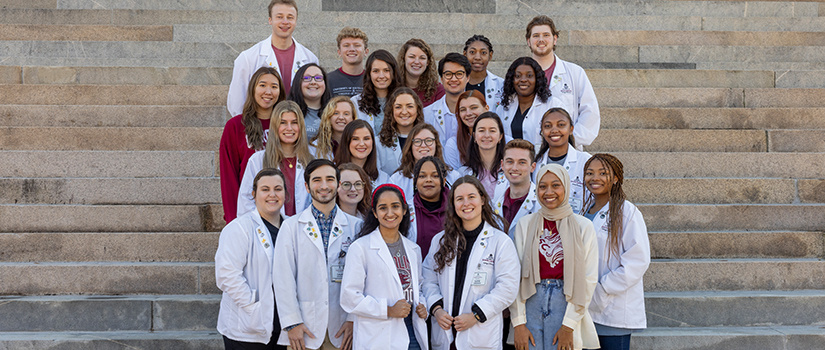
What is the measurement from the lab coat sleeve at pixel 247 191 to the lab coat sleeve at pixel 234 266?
Result: 54cm

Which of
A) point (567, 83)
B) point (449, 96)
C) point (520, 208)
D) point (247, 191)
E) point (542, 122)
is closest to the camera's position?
point (520, 208)

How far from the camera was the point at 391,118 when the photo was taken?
567cm

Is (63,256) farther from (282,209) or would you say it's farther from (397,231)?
(397,231)

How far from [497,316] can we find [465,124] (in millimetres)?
1783

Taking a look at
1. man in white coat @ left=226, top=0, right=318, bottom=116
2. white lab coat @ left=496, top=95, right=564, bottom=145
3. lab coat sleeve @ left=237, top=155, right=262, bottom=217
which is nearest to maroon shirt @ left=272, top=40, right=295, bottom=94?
man in white coat @ left=226, top=0, right=318, bottom=116

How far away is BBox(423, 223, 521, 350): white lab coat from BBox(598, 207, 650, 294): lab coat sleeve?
0.58m

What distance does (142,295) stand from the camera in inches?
224

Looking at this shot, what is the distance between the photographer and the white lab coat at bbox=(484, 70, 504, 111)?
639cm

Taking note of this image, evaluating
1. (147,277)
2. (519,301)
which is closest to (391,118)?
(519,301)

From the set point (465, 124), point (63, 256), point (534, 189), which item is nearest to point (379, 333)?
point (534, 189)

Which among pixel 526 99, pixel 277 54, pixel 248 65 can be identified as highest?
pixel 277 54

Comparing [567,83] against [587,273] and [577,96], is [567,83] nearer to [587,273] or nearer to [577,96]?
[577,96]

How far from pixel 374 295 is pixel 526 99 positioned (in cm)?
233

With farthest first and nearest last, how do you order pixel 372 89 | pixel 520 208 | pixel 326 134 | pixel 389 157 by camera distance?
pixel 372 89
pixel 389 157
pixel 326 134
pixel 520 208
